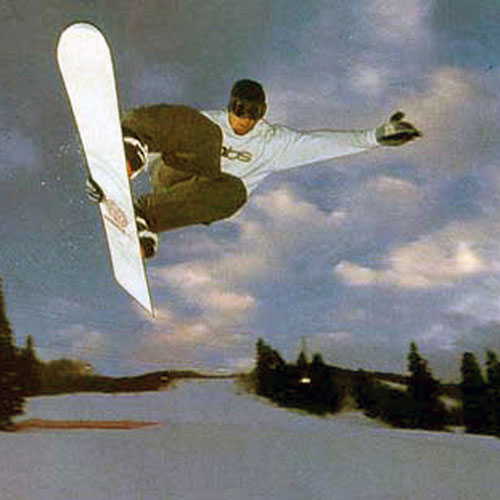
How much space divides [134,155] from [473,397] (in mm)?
1909

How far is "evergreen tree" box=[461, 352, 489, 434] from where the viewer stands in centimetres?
352

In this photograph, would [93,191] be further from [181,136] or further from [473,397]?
→ [473,397]

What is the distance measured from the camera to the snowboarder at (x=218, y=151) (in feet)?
11.4

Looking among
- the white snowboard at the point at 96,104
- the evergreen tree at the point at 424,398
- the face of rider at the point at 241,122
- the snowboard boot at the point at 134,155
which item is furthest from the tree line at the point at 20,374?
the evergreen tree at the point at 424,398

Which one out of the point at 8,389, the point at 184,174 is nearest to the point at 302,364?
the point at 184,174

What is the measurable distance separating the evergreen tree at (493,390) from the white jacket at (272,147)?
3.79 feet

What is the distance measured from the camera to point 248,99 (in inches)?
138

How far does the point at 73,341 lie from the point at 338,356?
4.07 feet

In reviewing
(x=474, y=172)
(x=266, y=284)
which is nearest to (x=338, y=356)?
(x=266, y=284)

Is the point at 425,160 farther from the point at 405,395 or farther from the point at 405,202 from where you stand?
the point at 405,395

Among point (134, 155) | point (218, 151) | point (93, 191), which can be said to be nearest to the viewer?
point (134, 155)

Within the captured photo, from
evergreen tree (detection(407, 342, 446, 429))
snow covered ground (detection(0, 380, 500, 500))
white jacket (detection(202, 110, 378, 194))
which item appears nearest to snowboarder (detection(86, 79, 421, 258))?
white jacket (detection(202, 110, 378, 194))

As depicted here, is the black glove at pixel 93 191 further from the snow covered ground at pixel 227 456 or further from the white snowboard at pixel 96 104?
the snow covered ground at pixel 227 456

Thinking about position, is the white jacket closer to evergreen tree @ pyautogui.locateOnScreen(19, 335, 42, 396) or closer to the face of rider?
the face of rider
